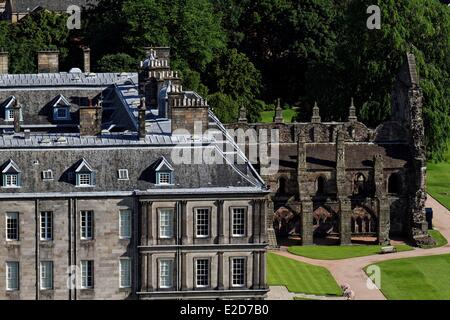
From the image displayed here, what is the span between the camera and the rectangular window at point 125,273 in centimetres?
6206

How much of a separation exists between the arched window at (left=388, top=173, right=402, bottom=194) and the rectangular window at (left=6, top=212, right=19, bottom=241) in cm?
4451

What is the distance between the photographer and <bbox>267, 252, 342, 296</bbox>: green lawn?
76.2 m

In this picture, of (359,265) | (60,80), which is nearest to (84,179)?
(359,265)

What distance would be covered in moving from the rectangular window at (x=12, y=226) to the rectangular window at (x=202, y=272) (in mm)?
10378

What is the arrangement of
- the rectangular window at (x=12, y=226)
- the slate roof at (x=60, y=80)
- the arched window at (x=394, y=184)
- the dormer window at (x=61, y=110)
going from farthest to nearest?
1. the arched window at (x=394, y=184)
2. the slate roof at (x=60, y=80)
3. the dormer window at (x=61, y=110)
4. the rectangular window at (x=12, y=226)

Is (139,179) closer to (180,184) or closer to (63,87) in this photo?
(180,184)

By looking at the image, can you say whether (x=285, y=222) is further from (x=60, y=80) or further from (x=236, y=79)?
(x=236, y=79)

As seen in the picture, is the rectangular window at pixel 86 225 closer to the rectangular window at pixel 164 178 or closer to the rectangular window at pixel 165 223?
the rectangular window at pixel 165 223

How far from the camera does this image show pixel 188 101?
66.6 m

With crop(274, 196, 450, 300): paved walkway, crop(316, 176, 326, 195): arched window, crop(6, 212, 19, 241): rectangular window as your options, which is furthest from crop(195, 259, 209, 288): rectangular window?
crop(316, 176, 326, 195): arched window

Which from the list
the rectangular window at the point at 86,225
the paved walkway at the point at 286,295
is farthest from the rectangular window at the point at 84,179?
the paved walkway at the point at 286,295
